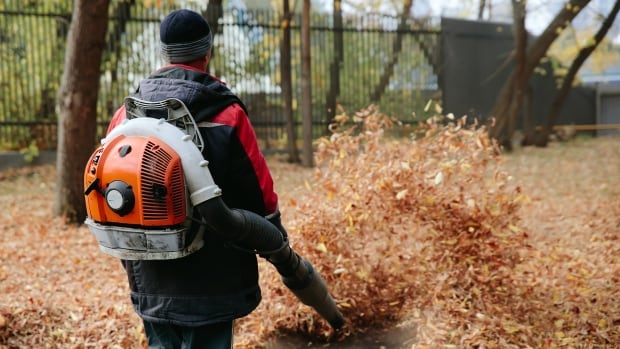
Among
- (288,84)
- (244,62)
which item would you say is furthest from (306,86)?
(244,62)

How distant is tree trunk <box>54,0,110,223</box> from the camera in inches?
293

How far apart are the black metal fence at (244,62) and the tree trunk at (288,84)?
2.03ft

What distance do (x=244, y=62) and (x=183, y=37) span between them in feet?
34.6

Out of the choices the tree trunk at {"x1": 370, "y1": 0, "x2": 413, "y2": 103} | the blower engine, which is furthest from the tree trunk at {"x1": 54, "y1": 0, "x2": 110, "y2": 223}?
the tree trunk at {"x1": 370, "y1": 0, "x2": 413, "y2": 103}

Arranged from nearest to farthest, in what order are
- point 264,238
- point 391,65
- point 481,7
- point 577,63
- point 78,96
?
point 264,238, point 78,96, point 391,65, point 577,63, point 481,7

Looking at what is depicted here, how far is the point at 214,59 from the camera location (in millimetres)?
12641

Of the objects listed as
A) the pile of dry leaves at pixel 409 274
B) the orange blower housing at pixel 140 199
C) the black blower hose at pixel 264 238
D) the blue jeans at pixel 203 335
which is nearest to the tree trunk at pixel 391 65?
the pile of dry leaves at pixel 409 274

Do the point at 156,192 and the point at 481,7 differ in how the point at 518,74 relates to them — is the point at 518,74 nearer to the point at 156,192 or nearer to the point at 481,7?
the point at 481,7

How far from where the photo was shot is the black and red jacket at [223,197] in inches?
95.0

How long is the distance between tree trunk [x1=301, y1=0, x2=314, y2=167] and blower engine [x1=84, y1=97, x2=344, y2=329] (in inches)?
352

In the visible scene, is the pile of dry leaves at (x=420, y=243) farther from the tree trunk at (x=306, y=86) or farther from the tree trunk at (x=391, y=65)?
the tree trunk at (x=391, y=65)

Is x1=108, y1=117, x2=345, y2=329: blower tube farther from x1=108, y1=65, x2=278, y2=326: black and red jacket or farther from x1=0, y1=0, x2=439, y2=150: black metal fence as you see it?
x1=0, y1=0, x2=439, y2=150: black metal fence

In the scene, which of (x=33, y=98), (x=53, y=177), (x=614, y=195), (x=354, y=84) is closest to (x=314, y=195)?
(x=614, y=195)

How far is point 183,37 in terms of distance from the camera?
251 centimetres
